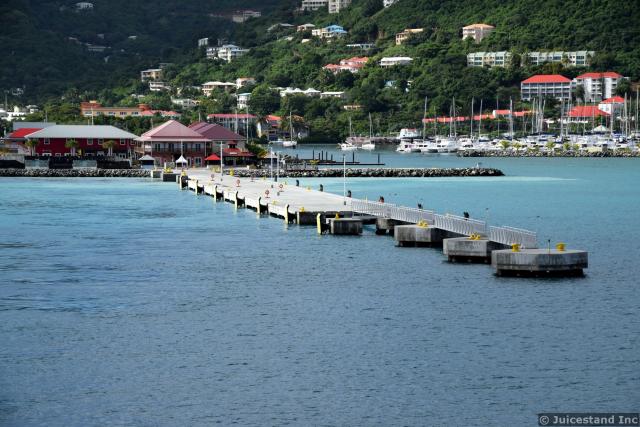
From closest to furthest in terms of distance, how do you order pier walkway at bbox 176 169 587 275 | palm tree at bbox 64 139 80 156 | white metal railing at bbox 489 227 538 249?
pier walkway at bbox 176 169 587 275, white metal railing at bbox 489 227 538 249, palm tree at bbox 64 139 80 156

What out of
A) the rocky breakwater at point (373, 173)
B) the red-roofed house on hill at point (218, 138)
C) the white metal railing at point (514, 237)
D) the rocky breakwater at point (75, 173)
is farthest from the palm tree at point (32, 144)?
the white metal railing at point (514, 237)

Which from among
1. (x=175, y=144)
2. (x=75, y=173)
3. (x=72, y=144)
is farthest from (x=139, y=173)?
(x=72, y=144)

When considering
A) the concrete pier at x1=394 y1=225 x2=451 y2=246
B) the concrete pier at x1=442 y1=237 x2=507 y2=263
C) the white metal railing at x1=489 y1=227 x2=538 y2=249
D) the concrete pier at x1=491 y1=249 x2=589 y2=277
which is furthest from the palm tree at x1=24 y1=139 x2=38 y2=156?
the concrete pier at x1=491 y1=249 x2=589 y2=277

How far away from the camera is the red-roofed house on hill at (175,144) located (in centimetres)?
14975

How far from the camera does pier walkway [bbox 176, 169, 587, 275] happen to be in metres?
58.3

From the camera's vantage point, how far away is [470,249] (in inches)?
2506

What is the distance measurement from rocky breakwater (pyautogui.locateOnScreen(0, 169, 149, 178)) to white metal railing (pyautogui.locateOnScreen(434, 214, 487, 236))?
80323 mm

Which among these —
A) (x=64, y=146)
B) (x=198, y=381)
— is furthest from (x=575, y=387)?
(x=64, y=146)

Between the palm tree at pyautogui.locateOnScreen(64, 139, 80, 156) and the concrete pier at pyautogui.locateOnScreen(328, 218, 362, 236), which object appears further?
the palm tree at pyautogui.locateOnScreen(64, 139, 80, 156)

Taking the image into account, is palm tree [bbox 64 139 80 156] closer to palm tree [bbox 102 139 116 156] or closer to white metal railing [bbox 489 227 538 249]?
palm tree [bbox 102 139 116 156]

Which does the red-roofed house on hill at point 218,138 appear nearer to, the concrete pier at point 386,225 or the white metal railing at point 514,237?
the concrete pier at point 386,225

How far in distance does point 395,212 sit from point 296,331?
30744 mm

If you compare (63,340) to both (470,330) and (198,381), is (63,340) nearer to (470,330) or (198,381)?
(198,381)

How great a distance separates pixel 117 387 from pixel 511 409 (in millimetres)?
12710
